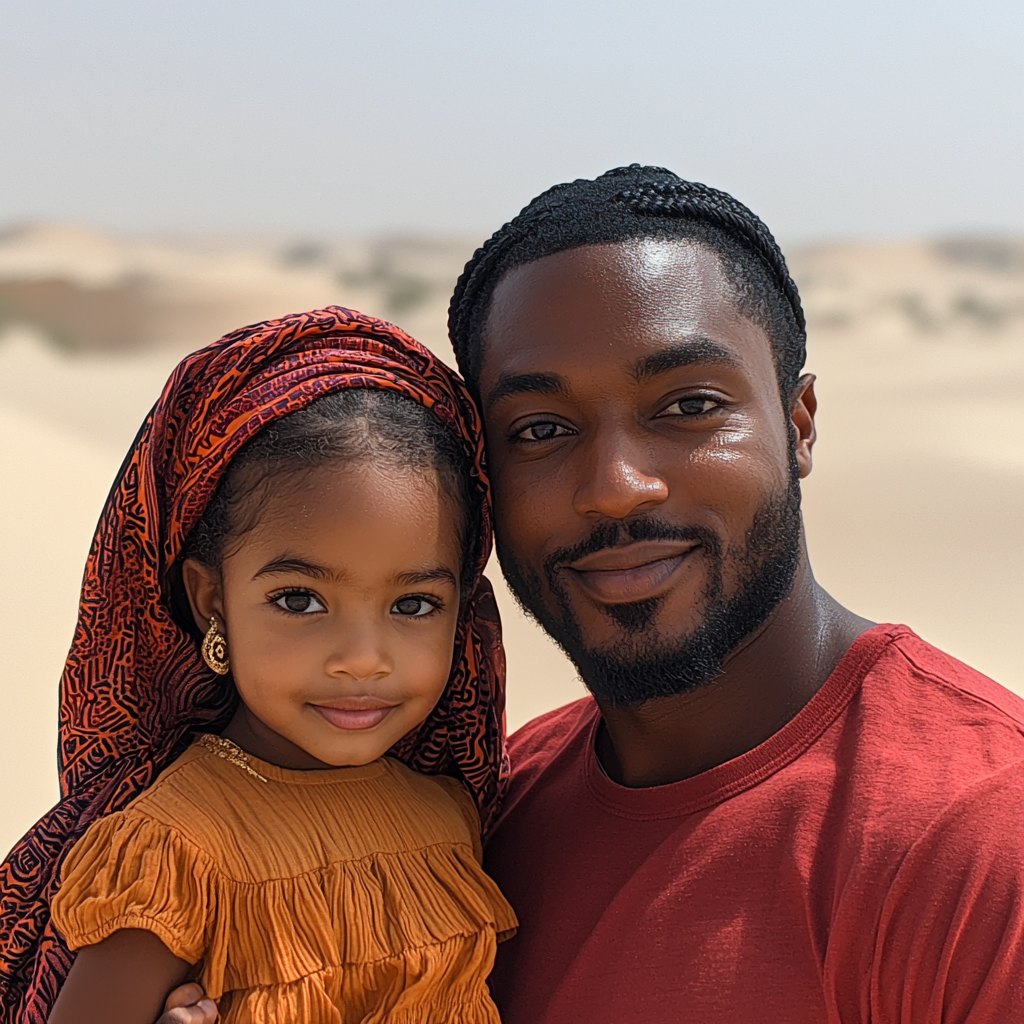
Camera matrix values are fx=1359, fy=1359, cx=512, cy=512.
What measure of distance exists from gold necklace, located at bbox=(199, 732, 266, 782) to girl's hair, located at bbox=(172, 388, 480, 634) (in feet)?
1.18

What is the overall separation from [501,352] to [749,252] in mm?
608

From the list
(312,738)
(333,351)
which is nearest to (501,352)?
(333,351)

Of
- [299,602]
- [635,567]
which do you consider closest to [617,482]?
[635,567]

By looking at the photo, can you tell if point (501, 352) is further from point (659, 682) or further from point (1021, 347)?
point (1021, 347)

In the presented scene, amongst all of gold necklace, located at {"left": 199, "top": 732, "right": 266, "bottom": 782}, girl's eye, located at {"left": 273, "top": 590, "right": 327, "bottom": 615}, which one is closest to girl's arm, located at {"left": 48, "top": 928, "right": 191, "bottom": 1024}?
gold necklace, located at {"left": 199, "top": 732, "right": 266, "bottom": 782}

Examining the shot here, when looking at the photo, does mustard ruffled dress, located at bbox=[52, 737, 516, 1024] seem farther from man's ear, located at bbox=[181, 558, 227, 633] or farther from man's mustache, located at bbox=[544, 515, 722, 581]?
man's mustache, located at bbox=[544, 515, 722, 581]

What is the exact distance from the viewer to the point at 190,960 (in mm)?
2473

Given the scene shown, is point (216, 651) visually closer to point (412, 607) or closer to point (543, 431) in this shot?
point (412, 607)

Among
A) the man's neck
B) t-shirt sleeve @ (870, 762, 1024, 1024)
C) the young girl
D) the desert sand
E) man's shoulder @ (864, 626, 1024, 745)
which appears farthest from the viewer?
the desert sand

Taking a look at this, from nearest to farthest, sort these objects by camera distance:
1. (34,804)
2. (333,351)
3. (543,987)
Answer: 1. (543,987)
2. (333,351)
3. (34,804)

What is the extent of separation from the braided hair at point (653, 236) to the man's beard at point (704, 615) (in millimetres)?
383

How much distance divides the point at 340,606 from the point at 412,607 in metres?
0.17

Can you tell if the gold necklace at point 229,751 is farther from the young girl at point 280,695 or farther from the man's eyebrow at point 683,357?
the man's eyebrow at point 683,357

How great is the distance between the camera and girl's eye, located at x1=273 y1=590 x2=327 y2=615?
2.70 metres
